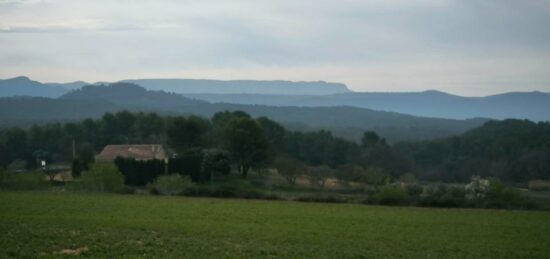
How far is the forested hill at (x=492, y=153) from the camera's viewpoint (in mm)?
97125

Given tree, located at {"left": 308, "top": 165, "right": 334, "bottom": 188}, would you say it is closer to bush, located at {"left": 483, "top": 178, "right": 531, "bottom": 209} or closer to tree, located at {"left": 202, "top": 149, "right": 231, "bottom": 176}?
tree, located at {"left": 202, "top": 149, "right": 231, "bottom": 176}

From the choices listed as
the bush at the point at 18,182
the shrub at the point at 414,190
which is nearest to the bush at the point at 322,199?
the shrub at the point at 414,190

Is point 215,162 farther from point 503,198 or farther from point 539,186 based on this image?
point 539,186

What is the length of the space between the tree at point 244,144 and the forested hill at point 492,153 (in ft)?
111

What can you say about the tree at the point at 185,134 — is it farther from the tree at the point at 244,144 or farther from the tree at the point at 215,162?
the tree at the point at 215,162

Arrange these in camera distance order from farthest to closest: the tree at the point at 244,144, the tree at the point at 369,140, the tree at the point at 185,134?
1. the tree at the point at 369,140
2. the tree at the point at 185,134
3. the tree at the point at 244,144

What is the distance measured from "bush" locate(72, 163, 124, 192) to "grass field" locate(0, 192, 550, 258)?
1406cm

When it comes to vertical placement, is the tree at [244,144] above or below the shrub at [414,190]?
above

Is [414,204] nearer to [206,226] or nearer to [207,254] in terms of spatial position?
[206,226]

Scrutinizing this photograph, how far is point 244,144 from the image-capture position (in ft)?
269

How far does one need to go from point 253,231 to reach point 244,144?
55.5 meters

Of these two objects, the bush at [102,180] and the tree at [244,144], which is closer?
the bush at [102,180]

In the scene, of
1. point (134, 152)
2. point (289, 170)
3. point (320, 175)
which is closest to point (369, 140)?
point (320, 175)

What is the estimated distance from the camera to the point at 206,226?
27688mm
